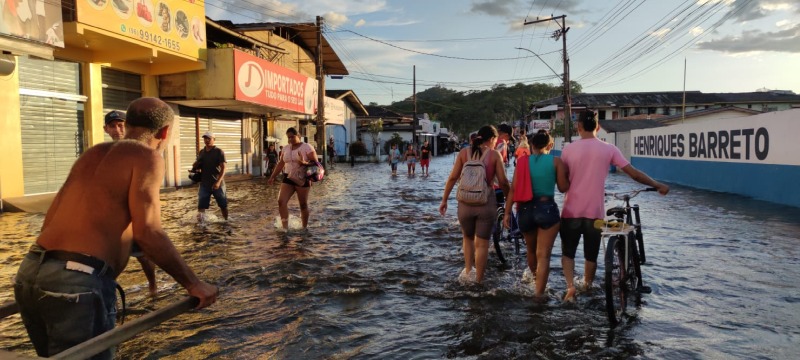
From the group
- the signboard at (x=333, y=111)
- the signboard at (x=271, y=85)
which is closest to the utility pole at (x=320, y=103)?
the signboard at (x=271, y=85)

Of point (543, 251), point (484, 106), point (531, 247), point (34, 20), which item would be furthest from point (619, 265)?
point (484, 106)

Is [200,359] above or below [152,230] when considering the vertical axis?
below

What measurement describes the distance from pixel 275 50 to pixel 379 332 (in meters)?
23.7

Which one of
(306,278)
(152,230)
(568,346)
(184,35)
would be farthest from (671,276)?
(184,35)

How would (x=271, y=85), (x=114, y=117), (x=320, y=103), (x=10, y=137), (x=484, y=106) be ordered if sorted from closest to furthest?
(x=114, y=117)
(x=10, y=137)
(x=271, y=85)
(x=320, y=103)
(x=484, y=106)

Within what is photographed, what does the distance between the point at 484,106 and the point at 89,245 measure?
357ft

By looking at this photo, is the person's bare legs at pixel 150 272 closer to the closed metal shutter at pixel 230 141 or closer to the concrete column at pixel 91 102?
the concrete column at pixel 91 102

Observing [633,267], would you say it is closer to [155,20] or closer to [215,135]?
[155,20]

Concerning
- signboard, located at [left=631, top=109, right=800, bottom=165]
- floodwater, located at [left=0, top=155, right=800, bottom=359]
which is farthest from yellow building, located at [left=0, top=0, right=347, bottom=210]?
signboard, located at [left=631, top=109, right=800, bottom=165]

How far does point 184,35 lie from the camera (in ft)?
52.9

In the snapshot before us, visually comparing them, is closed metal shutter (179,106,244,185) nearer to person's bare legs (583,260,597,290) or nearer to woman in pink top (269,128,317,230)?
woman in pink top (269,128,317,230)

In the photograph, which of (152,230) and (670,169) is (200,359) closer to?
(152,230)

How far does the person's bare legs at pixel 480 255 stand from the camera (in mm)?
5594

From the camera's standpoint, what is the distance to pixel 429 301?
17.4ft
